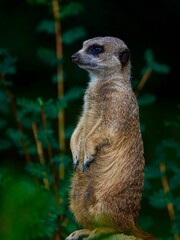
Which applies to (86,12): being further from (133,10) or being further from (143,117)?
(143,117)

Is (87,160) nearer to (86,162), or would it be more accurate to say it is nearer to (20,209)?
(86,162)

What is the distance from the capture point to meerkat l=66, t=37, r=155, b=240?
2.21 metres

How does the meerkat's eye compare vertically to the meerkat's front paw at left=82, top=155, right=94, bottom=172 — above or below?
above

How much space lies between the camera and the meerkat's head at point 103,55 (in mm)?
2508

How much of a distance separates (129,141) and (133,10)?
3901mm

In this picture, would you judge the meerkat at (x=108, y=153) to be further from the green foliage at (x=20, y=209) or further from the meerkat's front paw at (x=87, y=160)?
the green foliage at (x=20, y=209)

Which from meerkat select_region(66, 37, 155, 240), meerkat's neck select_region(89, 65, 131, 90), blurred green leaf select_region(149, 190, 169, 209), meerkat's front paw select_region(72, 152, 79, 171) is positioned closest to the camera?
meerkat select_region(66, 37, 155, 240)

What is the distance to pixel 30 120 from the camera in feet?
11.4

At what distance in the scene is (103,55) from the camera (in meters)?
2.57

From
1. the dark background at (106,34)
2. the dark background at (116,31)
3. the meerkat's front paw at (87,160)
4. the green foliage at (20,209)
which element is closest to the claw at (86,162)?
the meerkat's front paw at (87,160)

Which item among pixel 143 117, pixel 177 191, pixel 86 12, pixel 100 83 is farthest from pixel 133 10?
pixel 100 83

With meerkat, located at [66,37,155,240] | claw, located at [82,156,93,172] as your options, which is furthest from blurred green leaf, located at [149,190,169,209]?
claw, located at [82,156,93,172]

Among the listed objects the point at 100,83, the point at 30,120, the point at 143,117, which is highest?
the point at 100,83

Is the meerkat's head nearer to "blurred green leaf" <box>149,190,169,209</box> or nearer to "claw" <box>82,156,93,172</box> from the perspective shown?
"claw" <box>82,156,93,172</box>
